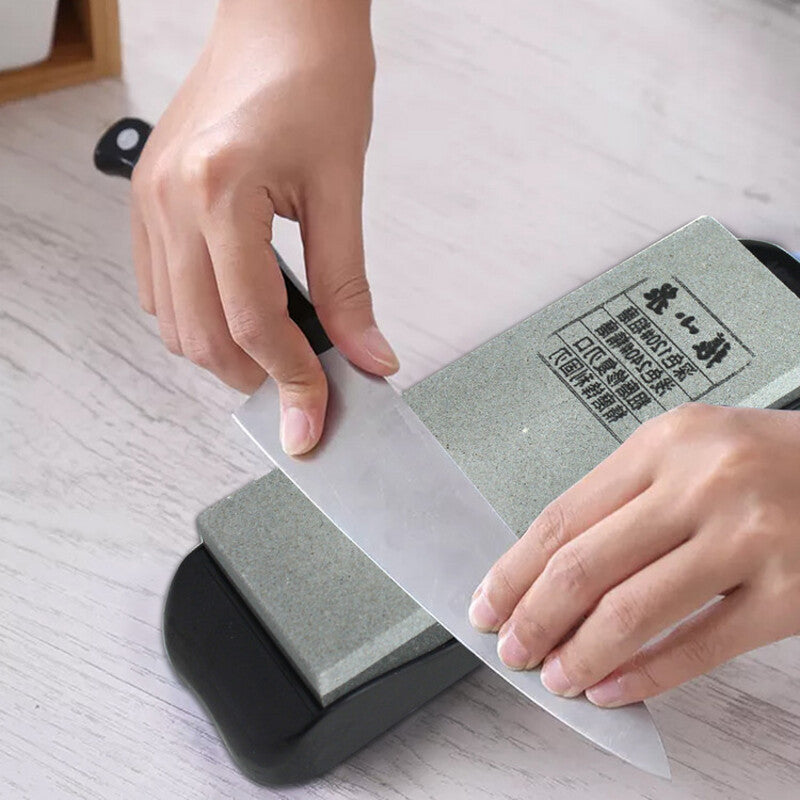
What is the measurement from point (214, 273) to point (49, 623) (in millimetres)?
237

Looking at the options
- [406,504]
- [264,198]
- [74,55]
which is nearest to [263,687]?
[406,504]

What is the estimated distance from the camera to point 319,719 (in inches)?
22.9

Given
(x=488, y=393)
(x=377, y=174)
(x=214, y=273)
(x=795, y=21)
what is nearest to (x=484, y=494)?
(x=488, y=393)

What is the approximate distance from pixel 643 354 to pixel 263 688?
284 mm

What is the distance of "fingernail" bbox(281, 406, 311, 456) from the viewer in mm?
550

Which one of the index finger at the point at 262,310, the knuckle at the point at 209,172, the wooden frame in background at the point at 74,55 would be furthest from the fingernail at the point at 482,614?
the wooden frame in background at the point at 74,55

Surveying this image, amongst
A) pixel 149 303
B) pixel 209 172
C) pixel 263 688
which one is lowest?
pixel 263 688

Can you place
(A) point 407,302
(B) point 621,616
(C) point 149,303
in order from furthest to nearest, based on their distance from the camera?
(A) point 407,302 → (C) point 149,303 → (B) point 621,616

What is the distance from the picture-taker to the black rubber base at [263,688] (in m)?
0.59

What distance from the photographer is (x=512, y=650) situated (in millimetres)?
530

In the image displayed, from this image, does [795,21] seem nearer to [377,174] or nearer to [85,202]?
[377,174]

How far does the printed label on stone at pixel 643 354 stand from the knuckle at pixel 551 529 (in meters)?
0.12

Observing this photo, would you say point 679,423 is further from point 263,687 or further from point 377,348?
point 263,687

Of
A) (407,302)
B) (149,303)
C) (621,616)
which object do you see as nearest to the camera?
(621,616)
